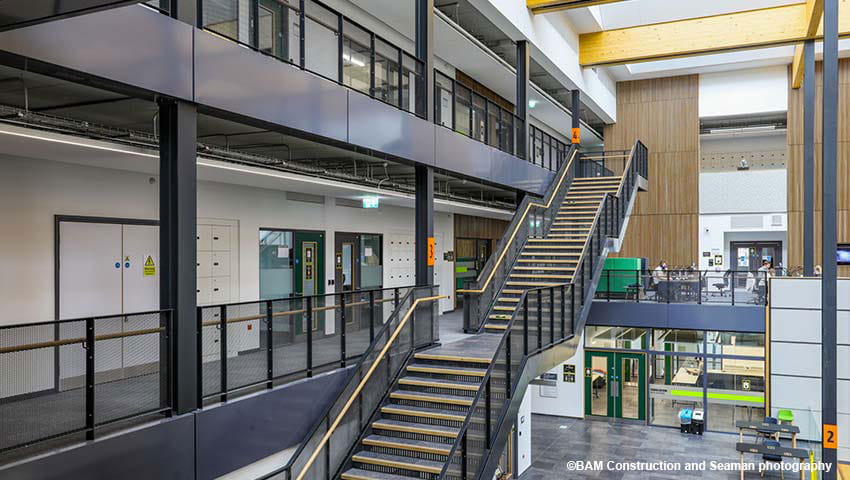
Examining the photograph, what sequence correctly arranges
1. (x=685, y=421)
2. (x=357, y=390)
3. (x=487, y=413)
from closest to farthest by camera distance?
(x=487, y=413), (x=357, y=390), (x=685, y=421)

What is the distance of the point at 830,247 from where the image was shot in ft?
29.0

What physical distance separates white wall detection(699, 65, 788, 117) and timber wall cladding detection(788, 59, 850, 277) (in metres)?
0.53

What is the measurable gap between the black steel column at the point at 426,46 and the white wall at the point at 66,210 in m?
3.93

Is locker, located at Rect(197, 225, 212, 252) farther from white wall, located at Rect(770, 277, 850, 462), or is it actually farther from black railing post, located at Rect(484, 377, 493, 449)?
white wall, located at Rect(770, 277, 850, 462)

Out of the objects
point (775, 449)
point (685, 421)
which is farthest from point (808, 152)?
point (685, 421)

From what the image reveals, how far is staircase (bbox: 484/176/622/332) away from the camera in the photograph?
13336mm

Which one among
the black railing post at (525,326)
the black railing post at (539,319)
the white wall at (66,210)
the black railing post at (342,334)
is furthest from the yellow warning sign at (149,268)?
the black railing post at (539,319)

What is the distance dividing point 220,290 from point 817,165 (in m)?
21.7

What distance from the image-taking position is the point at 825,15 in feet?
30.0

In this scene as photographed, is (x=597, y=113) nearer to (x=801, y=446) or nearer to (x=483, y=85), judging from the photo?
(x=483, y=85)

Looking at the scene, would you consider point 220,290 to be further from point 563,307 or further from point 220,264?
point 563,307

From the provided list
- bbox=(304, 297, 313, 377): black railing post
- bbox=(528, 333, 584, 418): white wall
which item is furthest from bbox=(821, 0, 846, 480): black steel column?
bbox=(528, 333, 584, 418): white wall

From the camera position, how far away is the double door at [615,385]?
20000mm

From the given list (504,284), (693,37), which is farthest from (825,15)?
(693,37)
